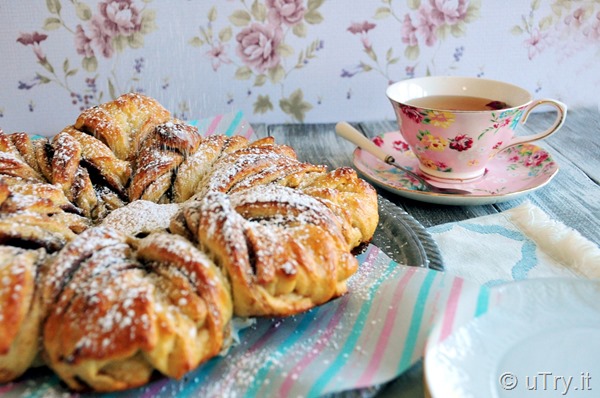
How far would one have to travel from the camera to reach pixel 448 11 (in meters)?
1.65

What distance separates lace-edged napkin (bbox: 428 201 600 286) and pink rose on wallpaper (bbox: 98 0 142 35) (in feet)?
3.41

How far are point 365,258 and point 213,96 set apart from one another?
104 centimetres

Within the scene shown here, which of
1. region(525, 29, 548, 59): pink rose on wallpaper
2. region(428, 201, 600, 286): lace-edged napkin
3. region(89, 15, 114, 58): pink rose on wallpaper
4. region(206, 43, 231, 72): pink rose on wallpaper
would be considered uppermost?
region(89, 15, 114, 58): pink rose on wallpaper

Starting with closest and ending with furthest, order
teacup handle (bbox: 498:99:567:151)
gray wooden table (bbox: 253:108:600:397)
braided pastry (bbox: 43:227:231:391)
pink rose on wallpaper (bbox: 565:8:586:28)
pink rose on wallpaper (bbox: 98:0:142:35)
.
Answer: braided pastry (bbox: 43:227:231:391) → gray wooden table (bbox: 253:108:600:397) → teacup handle (bbox: 498:99:567:151) → pink rose on wallpaper (bbox: 98:0:142:35) → pink rose on wallpaper (bbox: 565:8:586:28)

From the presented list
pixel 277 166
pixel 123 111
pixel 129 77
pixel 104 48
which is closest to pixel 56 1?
pixel 104 48

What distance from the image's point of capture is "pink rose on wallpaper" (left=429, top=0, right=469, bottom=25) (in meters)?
1.63

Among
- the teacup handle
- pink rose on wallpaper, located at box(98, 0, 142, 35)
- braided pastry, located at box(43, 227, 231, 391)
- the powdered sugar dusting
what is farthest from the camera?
pink rose on wallpaper, located at box(98, 0, 142, 35)

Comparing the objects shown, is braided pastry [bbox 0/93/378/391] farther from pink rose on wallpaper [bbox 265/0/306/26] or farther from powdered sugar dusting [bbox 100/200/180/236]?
pink rose on wallpaper [bbox 265/0/306/26]

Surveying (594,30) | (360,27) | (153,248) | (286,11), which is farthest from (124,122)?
(594,30)

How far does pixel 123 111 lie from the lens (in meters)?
0.99

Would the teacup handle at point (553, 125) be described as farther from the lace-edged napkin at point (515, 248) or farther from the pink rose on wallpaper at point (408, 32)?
the pink rose on wallpaper at point (408, 32)

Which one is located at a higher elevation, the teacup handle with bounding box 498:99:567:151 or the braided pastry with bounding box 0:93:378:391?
the braided pastry with bounding box 0:93:378:391

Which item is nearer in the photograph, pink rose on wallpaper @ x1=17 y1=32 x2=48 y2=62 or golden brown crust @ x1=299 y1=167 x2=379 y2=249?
golden brown crust @ x1=299 y1=167 x2=379 y2=249

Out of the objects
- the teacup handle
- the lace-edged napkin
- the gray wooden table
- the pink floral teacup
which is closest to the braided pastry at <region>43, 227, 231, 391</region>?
the gray wooden table
